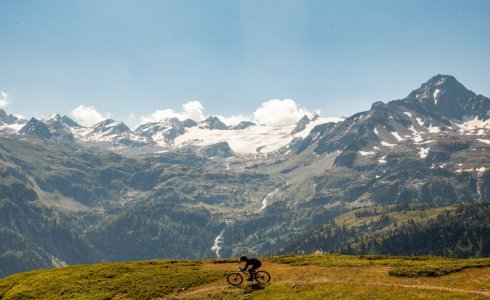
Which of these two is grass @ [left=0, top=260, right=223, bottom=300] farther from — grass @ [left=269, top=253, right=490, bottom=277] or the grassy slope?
grass @ [left=269, top=253, right=490, bottom=277]

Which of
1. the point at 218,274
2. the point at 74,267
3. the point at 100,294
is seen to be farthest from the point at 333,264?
the point at 74,267

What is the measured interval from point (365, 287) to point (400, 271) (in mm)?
9302

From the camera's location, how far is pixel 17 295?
61812mm

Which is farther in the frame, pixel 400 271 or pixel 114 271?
pixel 114 271

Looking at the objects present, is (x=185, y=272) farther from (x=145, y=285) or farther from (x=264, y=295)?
(x=264, y=295)

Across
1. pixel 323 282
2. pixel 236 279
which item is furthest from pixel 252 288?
pixel 323 282

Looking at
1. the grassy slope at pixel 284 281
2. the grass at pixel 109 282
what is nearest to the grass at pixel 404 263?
the grassy slope at pixel 284 281

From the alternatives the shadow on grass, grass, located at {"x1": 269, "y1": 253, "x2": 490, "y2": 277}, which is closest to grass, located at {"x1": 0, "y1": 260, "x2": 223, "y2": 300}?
the shadow on grass

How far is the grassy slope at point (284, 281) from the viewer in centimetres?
4694

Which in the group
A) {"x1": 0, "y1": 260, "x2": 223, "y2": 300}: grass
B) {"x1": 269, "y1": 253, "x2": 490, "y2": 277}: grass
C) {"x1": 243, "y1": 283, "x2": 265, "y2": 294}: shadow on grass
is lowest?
{"x1": 0, "y1": 260, "x2": 223, "y2": 300}: grass

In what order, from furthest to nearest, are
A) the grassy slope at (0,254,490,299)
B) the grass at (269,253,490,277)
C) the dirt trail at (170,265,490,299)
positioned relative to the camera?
the grass at (269,253,490,277) < the grassy slope at (0,254,490,299) < the dirt trail at (170,265,490,299)

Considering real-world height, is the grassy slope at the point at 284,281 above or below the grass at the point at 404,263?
below

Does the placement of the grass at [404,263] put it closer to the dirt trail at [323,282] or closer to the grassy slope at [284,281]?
the grassy slope at [284,281]

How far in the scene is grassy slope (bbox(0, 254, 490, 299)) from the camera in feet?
154
